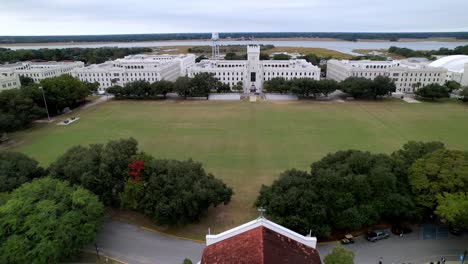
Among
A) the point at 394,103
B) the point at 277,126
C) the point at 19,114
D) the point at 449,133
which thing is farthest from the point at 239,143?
the point at 394,103

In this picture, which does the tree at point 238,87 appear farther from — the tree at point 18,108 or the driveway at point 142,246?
the driveway at point 142,246

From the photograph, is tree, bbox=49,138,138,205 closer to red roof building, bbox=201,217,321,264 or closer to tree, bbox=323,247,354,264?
red roof building, bbox=201,217,321,264

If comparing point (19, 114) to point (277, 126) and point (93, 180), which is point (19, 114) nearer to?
point (93, 180)

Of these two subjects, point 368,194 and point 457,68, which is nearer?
point 368,194

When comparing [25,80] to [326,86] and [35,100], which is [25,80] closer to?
[35,100]

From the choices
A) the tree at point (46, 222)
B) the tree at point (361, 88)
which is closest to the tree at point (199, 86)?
the tree at point (361, 88)

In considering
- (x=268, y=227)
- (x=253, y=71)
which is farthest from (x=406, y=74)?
(x=268, y=227)
